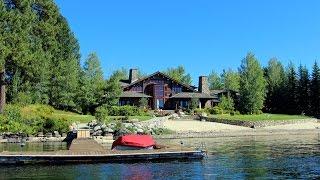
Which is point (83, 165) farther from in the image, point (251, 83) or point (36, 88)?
point (251, 83)

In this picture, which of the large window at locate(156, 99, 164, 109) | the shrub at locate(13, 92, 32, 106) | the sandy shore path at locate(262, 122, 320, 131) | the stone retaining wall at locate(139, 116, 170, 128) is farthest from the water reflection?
the large window at locate(156, 99, 164, 109)

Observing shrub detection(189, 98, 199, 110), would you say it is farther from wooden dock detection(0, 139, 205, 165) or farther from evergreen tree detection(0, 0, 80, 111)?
wooden dock detection(0, 139, 205, 165)

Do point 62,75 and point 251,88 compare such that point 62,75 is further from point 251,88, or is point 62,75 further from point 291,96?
point 291,96

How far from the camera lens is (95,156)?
35.8 meters

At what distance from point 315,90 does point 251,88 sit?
693 inches

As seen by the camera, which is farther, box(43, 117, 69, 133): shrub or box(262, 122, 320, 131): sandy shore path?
box(262, 122, 320, 131): sandy shore path

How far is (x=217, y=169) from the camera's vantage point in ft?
105

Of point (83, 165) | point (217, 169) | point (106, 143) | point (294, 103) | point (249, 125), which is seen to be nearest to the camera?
point (217, 169)

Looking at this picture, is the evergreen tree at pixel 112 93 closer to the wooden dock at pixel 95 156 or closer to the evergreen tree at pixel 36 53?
the evergreen tree at pixel 36 53

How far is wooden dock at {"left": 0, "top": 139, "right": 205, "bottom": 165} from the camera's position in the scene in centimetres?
3528

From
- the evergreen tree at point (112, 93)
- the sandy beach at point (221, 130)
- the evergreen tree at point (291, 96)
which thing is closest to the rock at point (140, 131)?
the sandy beach at point (221, 130)

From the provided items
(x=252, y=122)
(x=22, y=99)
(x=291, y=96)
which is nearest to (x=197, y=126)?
(x=252, y=122)

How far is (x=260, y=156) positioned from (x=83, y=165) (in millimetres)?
13419

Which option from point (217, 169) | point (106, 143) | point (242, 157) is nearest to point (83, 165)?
point (217, 169)
